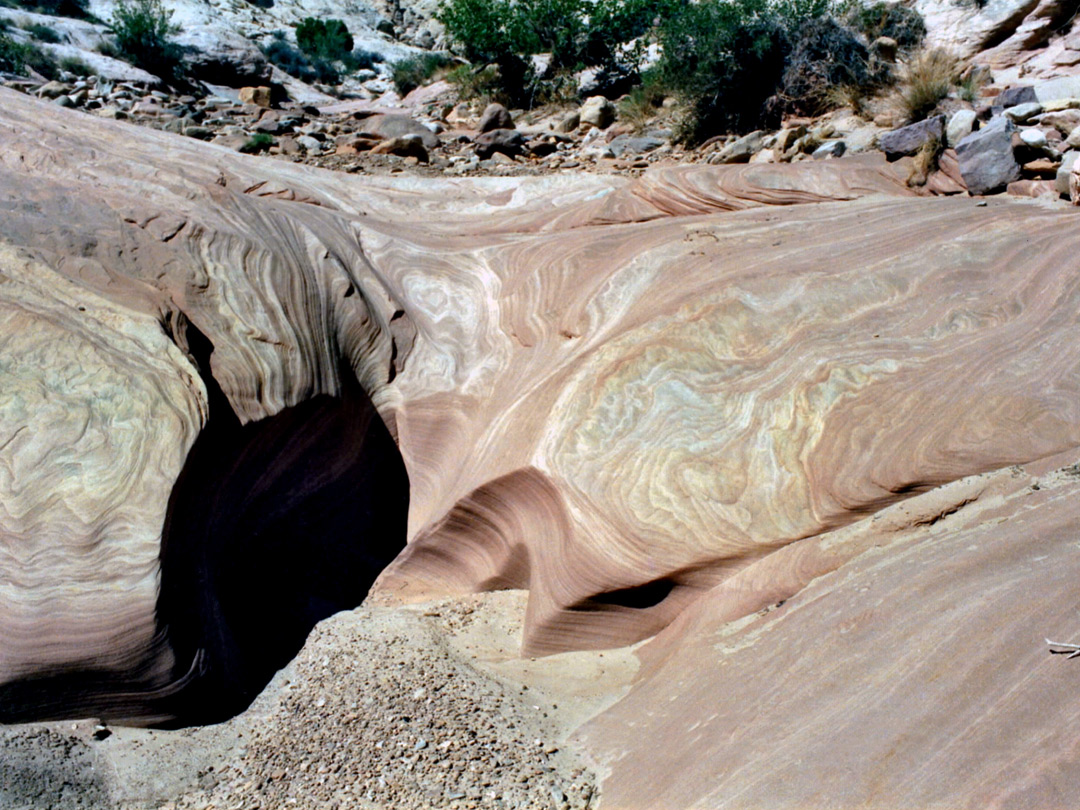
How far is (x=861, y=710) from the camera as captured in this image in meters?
1.96

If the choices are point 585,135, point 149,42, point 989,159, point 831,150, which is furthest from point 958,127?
point 149,42

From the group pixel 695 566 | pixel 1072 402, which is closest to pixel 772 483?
pixel 695 566

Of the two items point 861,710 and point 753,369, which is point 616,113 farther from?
point 861,710

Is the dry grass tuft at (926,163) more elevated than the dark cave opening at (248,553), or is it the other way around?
the dry grass tuft at (926,163)

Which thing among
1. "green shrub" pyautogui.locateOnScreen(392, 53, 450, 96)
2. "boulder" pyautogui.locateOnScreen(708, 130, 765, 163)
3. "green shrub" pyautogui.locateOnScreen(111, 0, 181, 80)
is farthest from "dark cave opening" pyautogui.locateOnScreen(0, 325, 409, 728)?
"green shrub" pyautogui.locateOnScreen(392, 53, 450, 96)

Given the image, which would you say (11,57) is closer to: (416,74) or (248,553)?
(416,74)

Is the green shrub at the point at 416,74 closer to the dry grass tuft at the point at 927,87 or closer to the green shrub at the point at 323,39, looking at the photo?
the green shrub at the point at 323,39

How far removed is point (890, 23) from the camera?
8.19m

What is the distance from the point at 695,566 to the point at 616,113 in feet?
24.6

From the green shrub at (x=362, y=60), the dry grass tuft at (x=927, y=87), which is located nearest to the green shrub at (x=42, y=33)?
the green shrub at (x=362, y=60)

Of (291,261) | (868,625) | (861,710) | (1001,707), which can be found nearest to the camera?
(1001,707)

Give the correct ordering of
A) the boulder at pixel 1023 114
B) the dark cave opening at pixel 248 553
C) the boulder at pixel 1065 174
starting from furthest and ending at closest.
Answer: the boulder at pixel 1023 114
the boulder at pixel 1065 174
the dark cave opening at pixel 248 553

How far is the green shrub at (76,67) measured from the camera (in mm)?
11984

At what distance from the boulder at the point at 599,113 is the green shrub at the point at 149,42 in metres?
6.46
